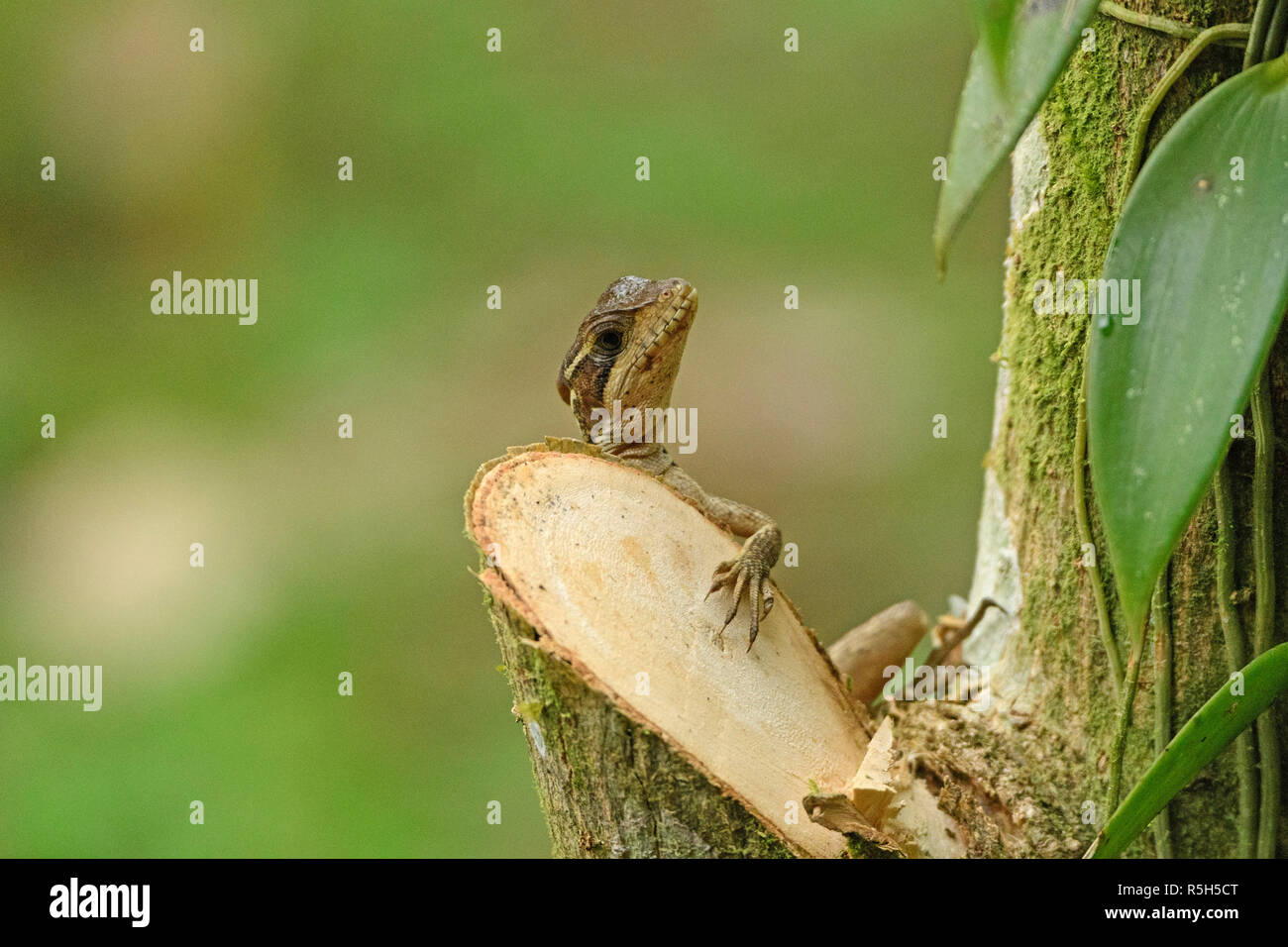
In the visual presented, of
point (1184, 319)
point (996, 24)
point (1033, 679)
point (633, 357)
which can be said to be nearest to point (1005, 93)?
point (996, 24)

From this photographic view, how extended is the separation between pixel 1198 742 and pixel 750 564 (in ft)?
2.04

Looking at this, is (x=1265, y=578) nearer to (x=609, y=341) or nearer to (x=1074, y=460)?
(x=1074, y=460)

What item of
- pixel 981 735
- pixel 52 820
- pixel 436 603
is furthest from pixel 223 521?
pixel 981 735

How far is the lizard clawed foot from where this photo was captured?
153 centimetres

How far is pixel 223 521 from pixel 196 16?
2.86 metres

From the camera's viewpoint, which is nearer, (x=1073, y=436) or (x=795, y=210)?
(x=1073, y=436)

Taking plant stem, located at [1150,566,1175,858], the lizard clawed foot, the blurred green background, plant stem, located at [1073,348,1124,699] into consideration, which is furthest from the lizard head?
the blurred green background

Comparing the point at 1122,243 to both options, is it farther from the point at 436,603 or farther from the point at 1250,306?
the point at 436,603

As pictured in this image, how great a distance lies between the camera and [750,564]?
156cm

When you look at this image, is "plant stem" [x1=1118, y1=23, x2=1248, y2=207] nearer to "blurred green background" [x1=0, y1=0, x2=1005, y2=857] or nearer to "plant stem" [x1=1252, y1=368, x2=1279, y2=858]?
"plant stem" [x1=1252, y1=368, x2=1279, y2=858]

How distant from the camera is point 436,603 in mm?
4625

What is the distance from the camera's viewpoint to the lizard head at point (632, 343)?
1.93 meters

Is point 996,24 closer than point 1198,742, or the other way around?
point 996,24

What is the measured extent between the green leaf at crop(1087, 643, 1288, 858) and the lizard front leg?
1.69 ft
